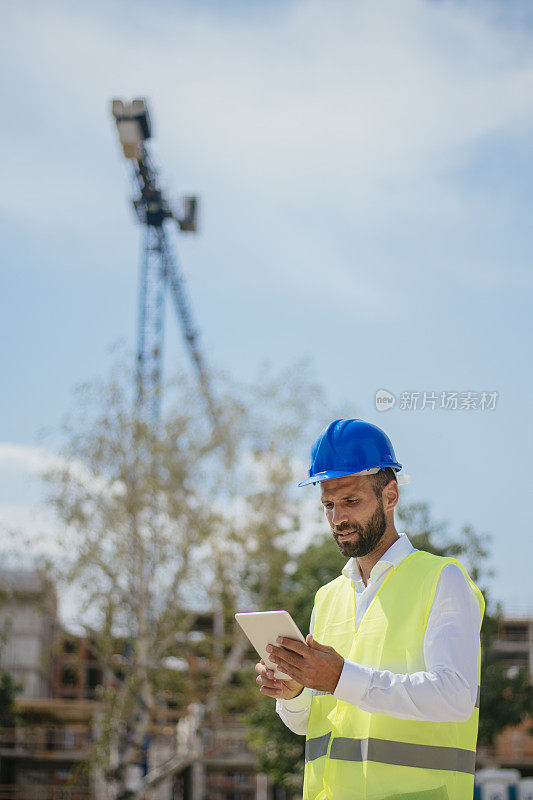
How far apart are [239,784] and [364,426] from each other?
58855 millimetres

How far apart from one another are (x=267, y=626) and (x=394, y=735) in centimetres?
54

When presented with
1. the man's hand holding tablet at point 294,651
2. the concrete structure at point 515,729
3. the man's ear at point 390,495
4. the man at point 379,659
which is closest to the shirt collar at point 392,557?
the man at point 379,659

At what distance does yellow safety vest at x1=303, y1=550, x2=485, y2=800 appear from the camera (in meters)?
Result: 2.84

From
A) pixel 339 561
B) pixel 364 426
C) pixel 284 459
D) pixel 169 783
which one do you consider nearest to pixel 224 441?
pixel 284 459

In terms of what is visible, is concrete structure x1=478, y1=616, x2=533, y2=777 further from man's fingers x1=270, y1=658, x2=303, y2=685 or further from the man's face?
man's fingers x1=270, y1=658, x2=303, y2=685

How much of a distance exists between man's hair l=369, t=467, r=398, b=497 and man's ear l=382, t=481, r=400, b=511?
2 centimetres

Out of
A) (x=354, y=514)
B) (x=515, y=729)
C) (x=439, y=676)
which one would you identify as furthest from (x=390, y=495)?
(x=515, y=729)

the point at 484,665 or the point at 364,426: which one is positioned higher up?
the point at 364,426

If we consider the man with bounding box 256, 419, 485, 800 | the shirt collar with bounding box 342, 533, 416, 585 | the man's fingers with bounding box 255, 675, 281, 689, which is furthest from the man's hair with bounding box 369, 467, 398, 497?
the man's fingers with bounding box 255, 675, 281, 689

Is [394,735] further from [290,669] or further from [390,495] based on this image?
[390,495]

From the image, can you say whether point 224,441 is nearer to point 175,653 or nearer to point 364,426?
point 175,653

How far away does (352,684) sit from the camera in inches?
108

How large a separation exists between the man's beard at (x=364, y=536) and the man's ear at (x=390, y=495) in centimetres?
5

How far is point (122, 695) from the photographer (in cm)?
2267
